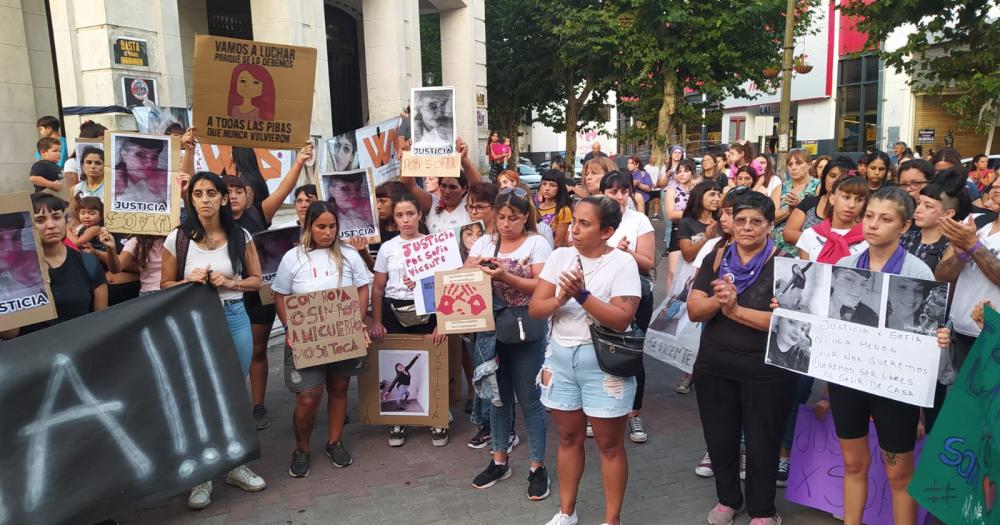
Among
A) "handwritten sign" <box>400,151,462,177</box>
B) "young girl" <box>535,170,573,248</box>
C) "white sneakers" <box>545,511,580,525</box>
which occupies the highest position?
"handwritten sign" <box>400,151,462,177</box>

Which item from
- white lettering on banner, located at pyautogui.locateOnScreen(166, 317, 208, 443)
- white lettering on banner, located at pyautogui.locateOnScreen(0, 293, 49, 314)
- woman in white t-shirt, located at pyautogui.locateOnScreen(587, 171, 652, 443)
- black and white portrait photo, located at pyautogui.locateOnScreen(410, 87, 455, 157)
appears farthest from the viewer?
black and white portrait photo, located at pyautogui.locateOnScreen(410, 87, 455, 157)

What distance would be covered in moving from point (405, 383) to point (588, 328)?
209 cm

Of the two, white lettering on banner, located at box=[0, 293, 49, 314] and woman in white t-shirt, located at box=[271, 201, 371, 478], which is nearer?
white lettering on banner, located at box=[0, 293, 49, 314]

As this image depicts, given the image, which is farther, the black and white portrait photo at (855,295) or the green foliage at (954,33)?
the green foliage at (954,33)

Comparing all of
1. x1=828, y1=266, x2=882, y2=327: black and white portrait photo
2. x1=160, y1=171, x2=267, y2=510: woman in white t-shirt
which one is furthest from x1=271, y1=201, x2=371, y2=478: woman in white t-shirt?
x1=828, y1=266, x2=882, y2=327: black and white portrait photo

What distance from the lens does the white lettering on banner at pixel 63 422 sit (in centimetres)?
357

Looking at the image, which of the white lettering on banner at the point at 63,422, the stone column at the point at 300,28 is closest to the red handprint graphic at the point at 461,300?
the white lettering on banner at the point at 63,422

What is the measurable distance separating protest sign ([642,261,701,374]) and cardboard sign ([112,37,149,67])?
788 cm

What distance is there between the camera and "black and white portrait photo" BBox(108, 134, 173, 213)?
473 cm

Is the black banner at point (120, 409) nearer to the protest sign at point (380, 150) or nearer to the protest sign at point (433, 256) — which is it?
the protest sign at point (433, 256)

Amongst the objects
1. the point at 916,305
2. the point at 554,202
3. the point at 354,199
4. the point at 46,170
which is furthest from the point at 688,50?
the point at 916,305

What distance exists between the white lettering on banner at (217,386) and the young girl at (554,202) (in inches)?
106

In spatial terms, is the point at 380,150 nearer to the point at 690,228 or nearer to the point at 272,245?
the point at 272,245

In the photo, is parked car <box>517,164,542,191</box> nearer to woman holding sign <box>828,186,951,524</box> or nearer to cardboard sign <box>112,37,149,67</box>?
cardboard sign <box>112,37,149,67</box>
